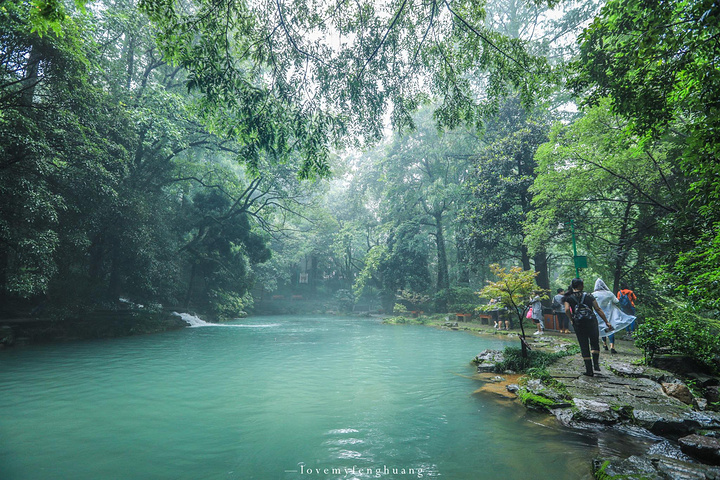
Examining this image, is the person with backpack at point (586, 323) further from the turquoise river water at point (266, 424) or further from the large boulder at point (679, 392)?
the turquoise river water at point (266, 424)

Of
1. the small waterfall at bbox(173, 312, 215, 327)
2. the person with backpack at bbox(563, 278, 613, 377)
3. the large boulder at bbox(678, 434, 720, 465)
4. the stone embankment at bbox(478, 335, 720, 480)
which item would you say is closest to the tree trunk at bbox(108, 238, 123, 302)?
the small waterfall at bbox(173, 312, 215, 327)

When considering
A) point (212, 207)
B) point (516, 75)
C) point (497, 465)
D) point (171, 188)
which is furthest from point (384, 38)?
point (171, 188)

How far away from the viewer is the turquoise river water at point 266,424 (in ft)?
11.8

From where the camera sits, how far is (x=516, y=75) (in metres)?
6.21

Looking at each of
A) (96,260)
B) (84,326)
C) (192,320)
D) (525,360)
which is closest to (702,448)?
(525,360)

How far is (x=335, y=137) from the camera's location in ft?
22.6

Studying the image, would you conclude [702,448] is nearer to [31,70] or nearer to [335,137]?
[335,137]

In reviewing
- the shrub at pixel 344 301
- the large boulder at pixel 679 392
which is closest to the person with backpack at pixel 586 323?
the large boulder at pixel 679 392

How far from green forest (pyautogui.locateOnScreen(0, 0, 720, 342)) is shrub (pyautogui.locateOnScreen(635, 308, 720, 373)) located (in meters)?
0.61

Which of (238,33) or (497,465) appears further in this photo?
(238,33)

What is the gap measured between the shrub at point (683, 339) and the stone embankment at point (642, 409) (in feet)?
1.28

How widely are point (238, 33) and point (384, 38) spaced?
277 cm

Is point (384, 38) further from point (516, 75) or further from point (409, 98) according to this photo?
point (516, 75)

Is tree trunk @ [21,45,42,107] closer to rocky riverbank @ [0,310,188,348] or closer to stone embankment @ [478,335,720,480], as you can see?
rocky riverbank @ [0,310,188,348]
